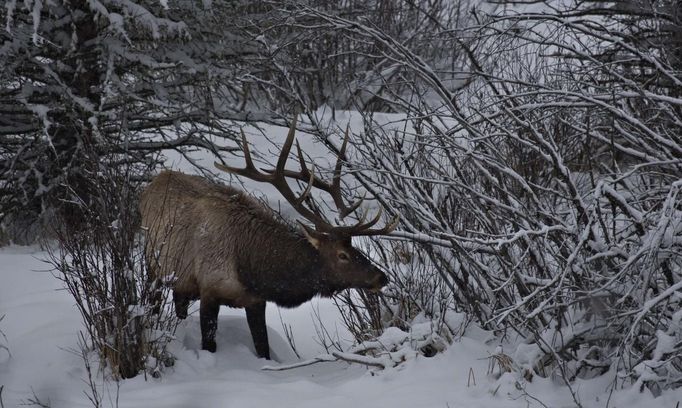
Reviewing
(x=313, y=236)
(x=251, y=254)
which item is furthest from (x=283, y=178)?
(x=251, y=254)

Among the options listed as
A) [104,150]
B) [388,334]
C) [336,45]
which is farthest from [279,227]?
[336,45]

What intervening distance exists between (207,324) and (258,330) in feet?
1.19

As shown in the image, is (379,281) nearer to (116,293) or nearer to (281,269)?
(281,269)

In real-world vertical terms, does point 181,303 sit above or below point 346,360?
above

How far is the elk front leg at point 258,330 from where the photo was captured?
594 cm

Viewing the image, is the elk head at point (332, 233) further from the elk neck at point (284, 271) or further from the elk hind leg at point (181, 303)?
the elk hind leg at point (181, 303)

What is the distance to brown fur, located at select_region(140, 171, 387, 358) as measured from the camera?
5922 mm

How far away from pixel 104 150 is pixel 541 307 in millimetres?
5382

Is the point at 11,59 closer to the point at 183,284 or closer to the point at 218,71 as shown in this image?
the point at 218,71

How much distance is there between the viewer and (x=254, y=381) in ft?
16.9

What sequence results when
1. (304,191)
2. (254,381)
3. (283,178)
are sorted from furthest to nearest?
(283,178) → (304,191) → (254,381)

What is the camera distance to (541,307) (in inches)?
147

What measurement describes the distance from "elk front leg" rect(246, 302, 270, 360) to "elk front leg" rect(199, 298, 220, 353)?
27 cm

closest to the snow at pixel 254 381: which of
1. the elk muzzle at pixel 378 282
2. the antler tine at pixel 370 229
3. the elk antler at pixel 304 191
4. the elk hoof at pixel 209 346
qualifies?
the elk hoof at pixel 209 346
